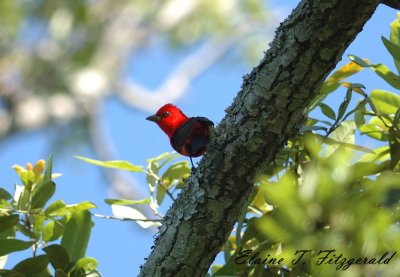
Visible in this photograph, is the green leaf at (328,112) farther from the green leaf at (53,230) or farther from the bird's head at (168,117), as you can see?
the bird's head at (168,117)

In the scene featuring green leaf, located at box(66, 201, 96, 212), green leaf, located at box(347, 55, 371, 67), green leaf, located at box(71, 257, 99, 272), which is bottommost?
green leaf, located at box(71, 257, 99, 272)

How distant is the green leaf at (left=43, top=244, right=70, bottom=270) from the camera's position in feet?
6.66

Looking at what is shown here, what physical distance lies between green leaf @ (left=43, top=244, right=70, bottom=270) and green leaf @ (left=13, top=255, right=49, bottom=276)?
2 cm

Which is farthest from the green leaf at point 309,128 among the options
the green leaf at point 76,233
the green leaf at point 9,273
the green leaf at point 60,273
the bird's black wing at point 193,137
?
the green leaf at point 9,273

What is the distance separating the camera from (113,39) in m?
13.0

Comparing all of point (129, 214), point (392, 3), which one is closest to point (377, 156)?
point (392, 3)

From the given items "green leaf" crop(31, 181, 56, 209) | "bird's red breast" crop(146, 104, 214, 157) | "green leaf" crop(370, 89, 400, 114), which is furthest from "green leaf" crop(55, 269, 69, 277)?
"green leaf" crop(370, 89, 400, 114)

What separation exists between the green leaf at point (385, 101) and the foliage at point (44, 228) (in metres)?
0.96

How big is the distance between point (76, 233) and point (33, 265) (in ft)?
0.52

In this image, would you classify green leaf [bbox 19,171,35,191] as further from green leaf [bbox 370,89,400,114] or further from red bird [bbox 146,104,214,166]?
green leaf [bbox 370,89,400,114]

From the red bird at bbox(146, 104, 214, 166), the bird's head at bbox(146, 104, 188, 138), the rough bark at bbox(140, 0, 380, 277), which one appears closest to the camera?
the rough bark at bbox(140, 0, 380, 277)

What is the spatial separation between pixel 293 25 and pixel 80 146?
10663 mm

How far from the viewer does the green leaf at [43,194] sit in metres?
2.10

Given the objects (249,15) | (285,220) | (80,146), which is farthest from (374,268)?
(249,15)
